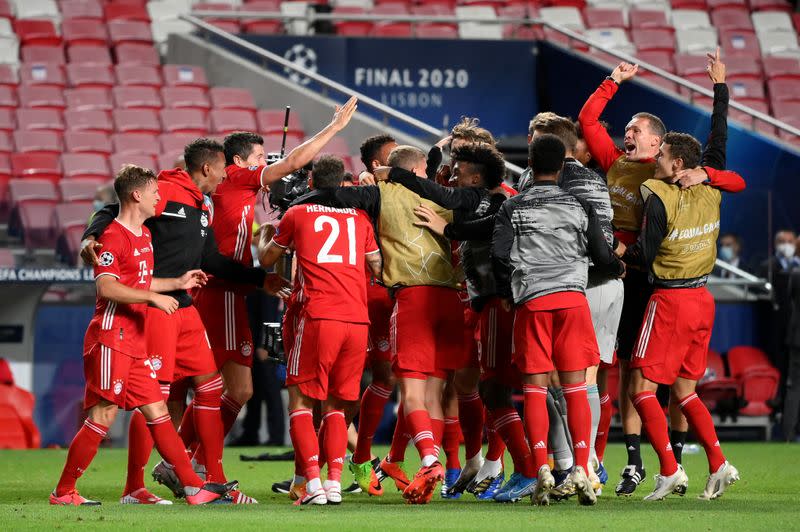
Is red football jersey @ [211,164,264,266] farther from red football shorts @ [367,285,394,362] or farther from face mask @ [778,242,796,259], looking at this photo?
face mask @ [778,242,796,259]

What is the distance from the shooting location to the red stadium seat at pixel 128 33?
17.8 m

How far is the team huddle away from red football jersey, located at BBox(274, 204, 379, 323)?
0.04ft

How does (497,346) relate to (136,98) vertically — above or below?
below

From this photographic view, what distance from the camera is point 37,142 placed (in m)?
15.4

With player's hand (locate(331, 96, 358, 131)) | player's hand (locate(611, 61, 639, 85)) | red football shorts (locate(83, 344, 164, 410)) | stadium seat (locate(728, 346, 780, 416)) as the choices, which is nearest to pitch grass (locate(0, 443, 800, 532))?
red football shorts (locate(83, 344, 164, 410))

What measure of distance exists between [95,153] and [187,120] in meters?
1.28

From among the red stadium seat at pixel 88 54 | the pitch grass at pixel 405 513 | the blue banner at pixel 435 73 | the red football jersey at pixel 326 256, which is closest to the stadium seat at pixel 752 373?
the pitch grass at pixel 405 513

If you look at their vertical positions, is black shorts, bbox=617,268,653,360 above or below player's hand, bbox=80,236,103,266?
below

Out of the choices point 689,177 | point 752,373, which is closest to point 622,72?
Result: point 689,177

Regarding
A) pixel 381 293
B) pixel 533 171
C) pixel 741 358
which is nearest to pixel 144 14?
pixel 741 358

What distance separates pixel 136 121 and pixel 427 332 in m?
9.66

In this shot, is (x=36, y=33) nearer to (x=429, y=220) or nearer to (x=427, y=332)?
(x=429, y=220)

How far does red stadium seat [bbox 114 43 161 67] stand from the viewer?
57.2 ft

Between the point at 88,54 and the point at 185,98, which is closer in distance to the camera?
the point at 185,98
